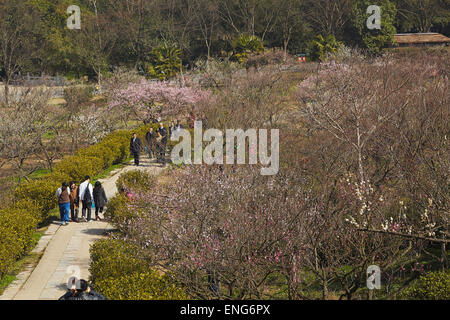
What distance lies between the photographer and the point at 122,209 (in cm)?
1448

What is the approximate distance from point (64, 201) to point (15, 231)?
2.74 metres

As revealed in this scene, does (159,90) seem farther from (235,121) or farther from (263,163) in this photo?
(263,163)

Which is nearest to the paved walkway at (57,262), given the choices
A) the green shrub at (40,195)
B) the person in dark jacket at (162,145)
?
the green shrub at (40,195)

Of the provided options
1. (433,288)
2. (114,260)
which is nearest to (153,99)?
(114,260)

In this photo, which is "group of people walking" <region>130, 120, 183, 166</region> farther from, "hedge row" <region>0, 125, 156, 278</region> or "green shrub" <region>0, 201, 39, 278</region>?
"green shrub" <region>0, 201, 39, 278</region>

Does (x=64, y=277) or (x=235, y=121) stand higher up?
(x=235, y=121)

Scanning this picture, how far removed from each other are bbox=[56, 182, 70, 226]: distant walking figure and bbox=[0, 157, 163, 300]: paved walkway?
241 mm

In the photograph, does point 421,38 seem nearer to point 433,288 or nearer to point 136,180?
point 136,180

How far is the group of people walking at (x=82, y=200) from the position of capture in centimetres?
1586

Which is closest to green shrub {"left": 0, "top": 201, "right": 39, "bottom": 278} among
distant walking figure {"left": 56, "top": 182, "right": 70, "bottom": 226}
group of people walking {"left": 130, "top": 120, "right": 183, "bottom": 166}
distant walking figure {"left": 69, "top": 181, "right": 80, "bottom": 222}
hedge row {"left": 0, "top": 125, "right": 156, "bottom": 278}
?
hedge row {"left": 0, "top": 125, "right": 156, "bottom": 278}

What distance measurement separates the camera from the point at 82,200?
16156 millimetres

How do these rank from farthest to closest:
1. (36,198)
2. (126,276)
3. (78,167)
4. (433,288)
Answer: (78,167), (36,198), (126,276), (433,288)

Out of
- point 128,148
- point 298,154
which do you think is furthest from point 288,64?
point 298,154

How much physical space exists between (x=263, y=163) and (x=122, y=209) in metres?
4.54
